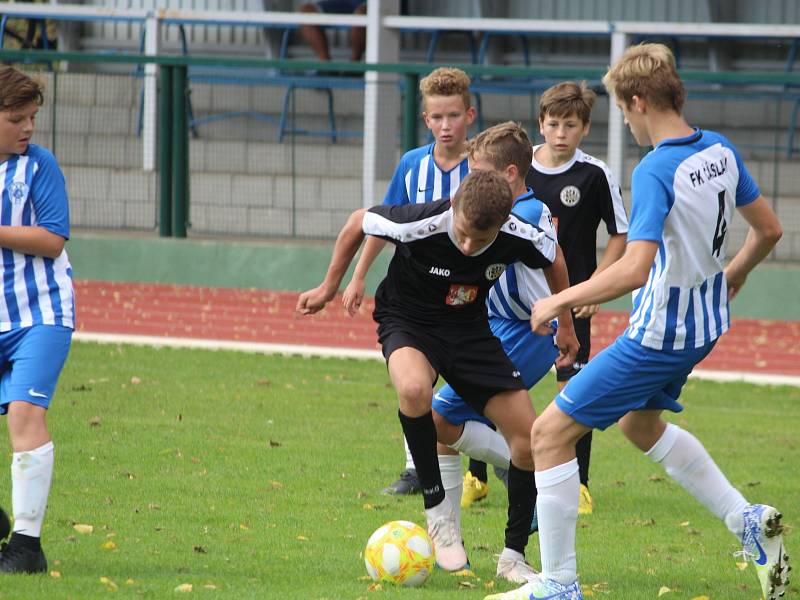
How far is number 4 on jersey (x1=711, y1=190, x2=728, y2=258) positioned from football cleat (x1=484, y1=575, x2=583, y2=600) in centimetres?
128

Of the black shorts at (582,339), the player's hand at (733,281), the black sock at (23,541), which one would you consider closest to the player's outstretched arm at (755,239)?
the player's hand at (733,281)

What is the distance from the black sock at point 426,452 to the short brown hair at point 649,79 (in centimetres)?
146

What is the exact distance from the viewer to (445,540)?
538 centimetres

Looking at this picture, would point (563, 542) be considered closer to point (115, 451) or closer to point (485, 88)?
point (115, 451)

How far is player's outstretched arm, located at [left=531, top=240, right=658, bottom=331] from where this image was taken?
179 inches

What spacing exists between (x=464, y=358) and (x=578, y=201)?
62.7 inches

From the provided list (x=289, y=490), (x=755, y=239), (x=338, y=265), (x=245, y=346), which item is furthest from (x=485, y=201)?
(x=245, y=346)

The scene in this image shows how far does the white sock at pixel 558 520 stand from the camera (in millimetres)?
4789

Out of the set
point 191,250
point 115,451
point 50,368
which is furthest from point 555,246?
point 191,250

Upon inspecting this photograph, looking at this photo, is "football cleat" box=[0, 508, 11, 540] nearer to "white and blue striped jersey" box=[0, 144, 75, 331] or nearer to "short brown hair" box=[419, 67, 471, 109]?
"white and blue striped jersey" box=[0, 144, 75, 331]

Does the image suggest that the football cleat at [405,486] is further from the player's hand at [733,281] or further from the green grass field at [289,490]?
the player's hand at [733,281]

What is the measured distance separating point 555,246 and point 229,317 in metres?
8.25

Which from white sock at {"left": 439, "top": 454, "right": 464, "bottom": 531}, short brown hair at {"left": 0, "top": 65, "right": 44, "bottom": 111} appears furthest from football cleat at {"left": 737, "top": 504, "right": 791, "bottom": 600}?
Answer: short brown hair at {"left": 0, "top": 65, "right": 44, "bottom": 111}

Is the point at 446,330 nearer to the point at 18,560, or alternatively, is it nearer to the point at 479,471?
the point at 479,471
